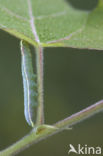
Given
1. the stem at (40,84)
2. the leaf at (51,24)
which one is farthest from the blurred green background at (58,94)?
the stem at (40,84)

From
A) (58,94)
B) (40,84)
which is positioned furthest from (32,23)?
(58,94)

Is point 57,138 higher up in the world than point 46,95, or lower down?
lower down

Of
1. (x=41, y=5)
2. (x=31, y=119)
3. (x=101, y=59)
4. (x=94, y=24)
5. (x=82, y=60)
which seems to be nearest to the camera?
(x=31, y=119)

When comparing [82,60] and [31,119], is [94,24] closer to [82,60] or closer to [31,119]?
[31,119]

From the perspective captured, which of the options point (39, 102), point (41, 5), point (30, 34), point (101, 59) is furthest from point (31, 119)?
point (101, 59)

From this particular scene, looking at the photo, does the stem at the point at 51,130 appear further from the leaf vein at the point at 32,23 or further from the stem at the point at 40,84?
the leaf vein at the point at 32,23

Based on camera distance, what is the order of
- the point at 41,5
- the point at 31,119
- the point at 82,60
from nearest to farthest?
1. the point at 31,119
2. the point at 41,5
3. the point at 82,60

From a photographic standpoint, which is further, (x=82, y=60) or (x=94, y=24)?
(x=82, y=60)
